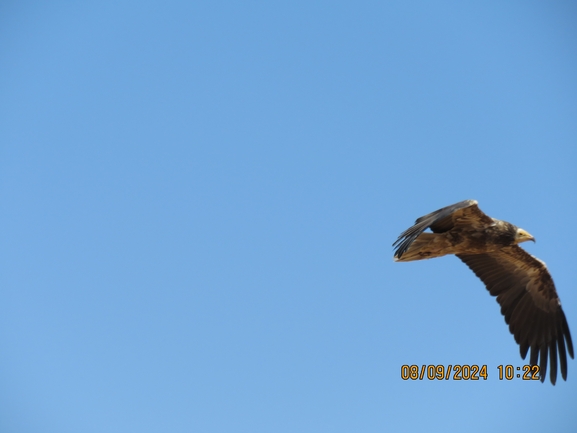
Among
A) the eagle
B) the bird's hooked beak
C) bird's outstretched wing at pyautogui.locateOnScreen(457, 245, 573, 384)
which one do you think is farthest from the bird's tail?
bird's outstretched wing at pyautogui.locateOnScreen(457, 245, 573, 384)

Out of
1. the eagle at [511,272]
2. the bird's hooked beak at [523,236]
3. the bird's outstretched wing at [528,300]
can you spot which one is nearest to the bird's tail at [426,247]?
the eagle at [511,272]

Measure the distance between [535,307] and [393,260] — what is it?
4.05 m

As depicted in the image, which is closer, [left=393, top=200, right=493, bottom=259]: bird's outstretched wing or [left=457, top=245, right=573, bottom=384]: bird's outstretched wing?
[left=393, top=200, right=493, bottom=259]: bird's outstretched wing

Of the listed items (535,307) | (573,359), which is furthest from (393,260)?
(573,359)

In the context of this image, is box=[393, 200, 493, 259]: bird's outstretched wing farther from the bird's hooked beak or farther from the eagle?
the bird's hooked beak

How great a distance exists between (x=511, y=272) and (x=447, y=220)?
2.87 metres

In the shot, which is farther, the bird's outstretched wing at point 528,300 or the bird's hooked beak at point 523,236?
the bird's outstretched wing at point 528,300

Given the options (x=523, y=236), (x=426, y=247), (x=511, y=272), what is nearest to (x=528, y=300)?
(x=511, y=272)

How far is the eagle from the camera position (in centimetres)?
1320

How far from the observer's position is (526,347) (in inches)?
569

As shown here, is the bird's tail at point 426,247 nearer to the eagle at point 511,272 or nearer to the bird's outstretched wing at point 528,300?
the eagle at point 511,272

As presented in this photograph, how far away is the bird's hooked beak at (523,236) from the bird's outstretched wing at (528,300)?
0.99 metres

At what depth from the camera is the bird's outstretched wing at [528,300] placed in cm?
1431

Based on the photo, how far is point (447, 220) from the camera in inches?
518
